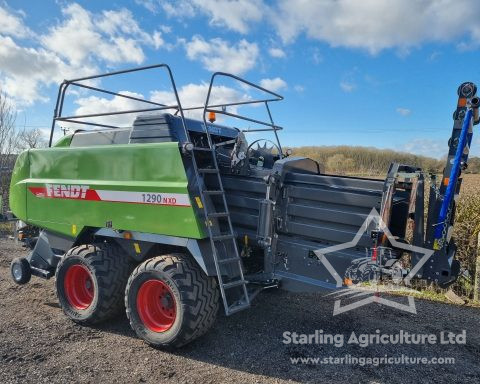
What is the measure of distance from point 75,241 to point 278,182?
8.58 ft

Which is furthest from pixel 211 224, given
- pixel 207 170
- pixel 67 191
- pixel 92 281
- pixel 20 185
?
pixel 20 185

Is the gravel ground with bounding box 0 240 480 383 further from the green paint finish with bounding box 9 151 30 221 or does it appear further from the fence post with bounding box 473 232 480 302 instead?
the green paint finish with bounding box 9 151 30 221

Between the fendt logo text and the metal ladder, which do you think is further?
the fendt logo text

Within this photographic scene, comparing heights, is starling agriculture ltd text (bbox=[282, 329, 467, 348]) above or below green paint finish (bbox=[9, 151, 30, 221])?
below

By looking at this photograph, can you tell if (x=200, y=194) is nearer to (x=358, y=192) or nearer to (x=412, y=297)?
(x=358, y=192)

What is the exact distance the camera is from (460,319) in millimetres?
5031

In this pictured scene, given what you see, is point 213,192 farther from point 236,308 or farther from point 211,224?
point 236,308

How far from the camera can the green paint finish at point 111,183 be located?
3991 millimetres

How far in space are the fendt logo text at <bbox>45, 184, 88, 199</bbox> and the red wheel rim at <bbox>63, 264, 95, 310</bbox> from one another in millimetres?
838

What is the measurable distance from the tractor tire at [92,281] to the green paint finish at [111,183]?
332 millimetres

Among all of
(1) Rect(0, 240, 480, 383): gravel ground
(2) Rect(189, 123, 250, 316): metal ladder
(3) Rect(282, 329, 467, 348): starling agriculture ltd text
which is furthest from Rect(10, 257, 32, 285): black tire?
(3) Rect(282, 329, 467, 348): starling agriculture ltd text

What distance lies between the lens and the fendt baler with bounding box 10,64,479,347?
3588 mm

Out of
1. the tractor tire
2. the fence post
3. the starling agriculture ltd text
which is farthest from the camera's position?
the fence post

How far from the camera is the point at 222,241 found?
4055mm
